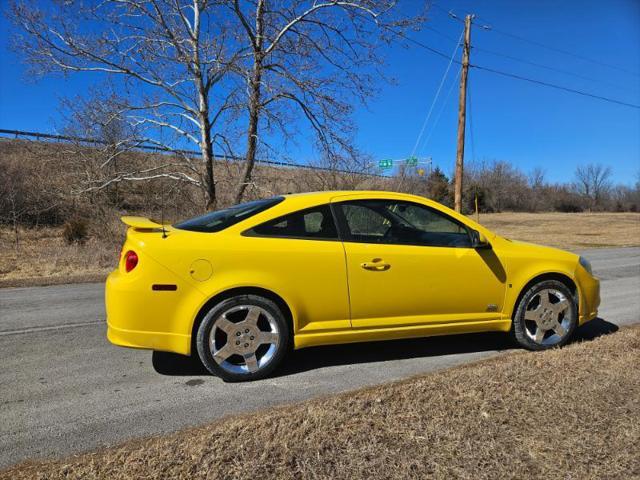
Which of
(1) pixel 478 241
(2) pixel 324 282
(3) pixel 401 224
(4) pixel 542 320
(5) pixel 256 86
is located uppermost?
(5) pixel 256 86

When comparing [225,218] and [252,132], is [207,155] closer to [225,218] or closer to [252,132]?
[252,132]

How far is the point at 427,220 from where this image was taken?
14.8ft

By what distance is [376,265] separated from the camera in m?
4.07

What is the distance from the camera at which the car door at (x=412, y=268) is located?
4.07 m

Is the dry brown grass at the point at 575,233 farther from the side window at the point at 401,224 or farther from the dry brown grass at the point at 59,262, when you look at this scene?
the dry brown grass at the point at 59,262

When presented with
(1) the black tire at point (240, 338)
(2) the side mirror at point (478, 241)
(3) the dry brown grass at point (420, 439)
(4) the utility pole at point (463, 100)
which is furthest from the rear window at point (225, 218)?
(4) the utility pole at point (463, 100)

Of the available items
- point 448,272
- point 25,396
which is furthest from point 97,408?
point 448,272

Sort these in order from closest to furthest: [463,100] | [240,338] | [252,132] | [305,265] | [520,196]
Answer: [240,338], [305,265], [252,132], [463,100], [520,196]

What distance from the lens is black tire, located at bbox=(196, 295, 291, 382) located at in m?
3.71

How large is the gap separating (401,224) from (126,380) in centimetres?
280

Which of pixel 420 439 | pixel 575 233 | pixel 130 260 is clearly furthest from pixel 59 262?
pixel 575 233

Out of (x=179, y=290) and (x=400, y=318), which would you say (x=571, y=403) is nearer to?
(x=400, y=318)

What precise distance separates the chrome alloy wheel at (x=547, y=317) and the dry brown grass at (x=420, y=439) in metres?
1.00

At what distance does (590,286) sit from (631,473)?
2.84 m
